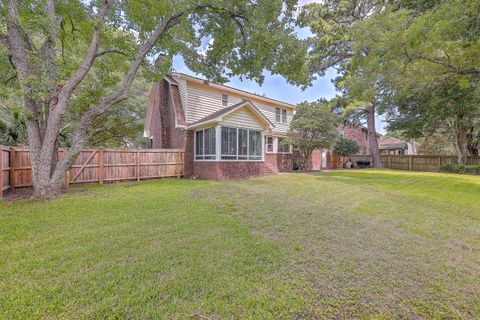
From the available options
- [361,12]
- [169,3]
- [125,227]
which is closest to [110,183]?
[125,227]

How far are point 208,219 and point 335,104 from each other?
21.0m

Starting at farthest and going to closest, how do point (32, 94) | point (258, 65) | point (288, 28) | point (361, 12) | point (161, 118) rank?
point (361, 12) < point (161, 118) < point (258, 65) < point (288, 28) < point (32, 94)

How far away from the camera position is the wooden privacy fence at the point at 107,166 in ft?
26.7

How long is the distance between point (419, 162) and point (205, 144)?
21740 mm

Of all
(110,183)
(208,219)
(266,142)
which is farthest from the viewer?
(266,142)

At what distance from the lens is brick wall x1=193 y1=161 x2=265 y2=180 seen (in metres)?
11.8

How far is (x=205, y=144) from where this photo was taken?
500 inches

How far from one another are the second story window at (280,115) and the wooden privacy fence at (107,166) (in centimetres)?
945

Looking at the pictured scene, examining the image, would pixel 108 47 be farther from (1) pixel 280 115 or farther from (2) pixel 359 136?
(2) pixel 359 136

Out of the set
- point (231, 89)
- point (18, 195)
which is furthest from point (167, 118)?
point (18, 195)

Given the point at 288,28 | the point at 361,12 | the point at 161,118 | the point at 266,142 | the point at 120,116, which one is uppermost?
the point at 361,12

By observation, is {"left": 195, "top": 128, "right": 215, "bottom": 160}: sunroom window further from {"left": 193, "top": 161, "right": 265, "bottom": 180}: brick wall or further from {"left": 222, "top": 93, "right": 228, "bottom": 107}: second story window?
{"left": 222, "top": 93, "right": 228, "bottom": 107}: second story window

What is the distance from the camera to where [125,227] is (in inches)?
171

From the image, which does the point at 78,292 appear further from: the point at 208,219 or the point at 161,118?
the point at 161,118
